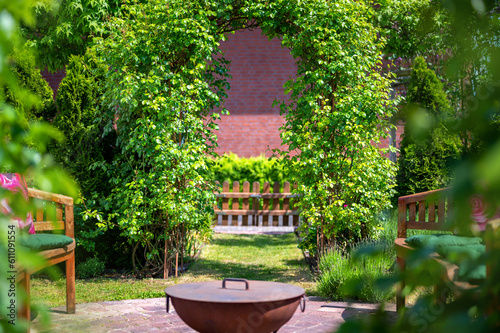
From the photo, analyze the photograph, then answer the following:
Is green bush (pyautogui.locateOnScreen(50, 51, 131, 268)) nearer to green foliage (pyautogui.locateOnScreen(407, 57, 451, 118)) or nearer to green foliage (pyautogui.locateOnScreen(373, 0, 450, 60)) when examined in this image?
green foliage (pyautogui.locateOnScreen(407, 57, 451, 118))

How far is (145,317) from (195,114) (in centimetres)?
254

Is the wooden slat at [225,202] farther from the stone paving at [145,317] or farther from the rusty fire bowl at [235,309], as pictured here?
the rusty fire bowl at [235,309]

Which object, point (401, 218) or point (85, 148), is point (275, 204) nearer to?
point (85, 148)

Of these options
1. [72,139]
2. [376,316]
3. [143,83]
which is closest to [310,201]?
[143,83]

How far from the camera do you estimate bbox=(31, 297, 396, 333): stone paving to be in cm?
333

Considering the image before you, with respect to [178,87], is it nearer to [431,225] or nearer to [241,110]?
[431,225]

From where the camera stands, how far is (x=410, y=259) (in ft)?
1.81

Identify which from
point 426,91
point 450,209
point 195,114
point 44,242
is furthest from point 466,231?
point 426,91

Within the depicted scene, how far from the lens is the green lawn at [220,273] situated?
14.5 ft

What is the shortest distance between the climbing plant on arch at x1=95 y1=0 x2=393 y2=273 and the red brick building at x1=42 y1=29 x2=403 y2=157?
692 centimetres

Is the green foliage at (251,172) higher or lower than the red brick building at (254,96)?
lower

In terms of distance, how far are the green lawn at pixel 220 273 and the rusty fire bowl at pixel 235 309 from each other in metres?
1.19

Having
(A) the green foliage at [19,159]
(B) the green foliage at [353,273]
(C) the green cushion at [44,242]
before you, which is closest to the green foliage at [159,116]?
(C) the green cushion at [44,242]

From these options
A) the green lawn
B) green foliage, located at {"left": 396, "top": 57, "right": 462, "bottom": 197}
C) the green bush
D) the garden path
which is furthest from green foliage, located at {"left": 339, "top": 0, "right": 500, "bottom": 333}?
green foliage, located at {"left": 396, "top": 57, "right": 462, "bottom": 197}
